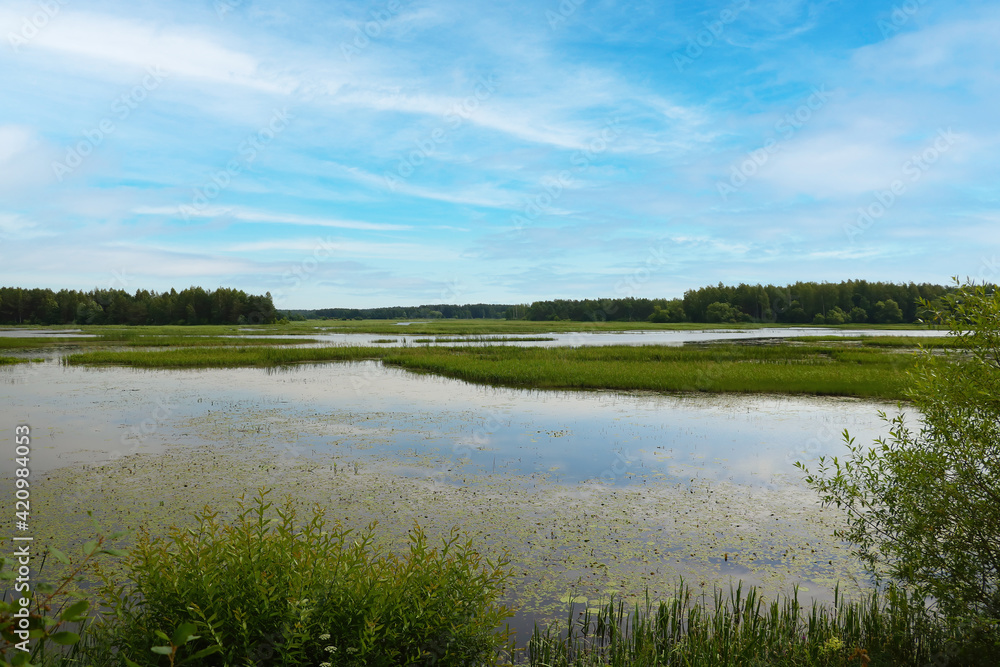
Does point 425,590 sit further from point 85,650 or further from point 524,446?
point 524,446

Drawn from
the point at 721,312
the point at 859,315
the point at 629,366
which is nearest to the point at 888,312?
the point at 859,315

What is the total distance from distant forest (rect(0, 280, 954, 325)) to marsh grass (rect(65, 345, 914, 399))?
89.1 meters

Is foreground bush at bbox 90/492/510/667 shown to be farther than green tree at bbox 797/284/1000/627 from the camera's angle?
No

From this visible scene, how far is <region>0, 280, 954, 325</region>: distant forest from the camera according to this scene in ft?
395

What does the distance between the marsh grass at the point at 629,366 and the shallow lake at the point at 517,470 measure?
9.38 ft

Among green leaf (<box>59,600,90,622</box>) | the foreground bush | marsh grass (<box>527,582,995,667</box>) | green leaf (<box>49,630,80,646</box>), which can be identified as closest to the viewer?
green leaf (<box>49,630,80,646</box>)

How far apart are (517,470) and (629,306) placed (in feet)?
526

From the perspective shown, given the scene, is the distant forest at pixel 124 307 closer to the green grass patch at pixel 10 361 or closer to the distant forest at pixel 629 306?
the distant forest at pixel 629 306

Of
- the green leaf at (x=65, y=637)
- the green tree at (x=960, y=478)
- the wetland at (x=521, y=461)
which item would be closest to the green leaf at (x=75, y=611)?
the green leaf at (x=65, y=637)

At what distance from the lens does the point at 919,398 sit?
6.44m

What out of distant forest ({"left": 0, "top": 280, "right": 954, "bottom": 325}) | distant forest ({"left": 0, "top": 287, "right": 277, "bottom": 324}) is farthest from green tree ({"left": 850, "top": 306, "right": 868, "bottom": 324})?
distant forest ({"left": 0, "top": 287, "right": 277, "bottom": 324})

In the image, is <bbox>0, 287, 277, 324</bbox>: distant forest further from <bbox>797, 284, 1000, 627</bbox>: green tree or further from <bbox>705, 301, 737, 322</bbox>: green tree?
<bbox>797, 284, 1000, 627</bbox>: green tree

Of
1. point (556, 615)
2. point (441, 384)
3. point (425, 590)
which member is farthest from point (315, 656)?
point (441, 384)

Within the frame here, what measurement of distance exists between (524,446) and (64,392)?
860 inches
